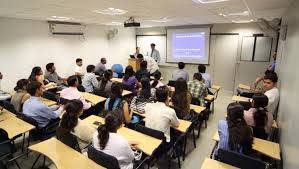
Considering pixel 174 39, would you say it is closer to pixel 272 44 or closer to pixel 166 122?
pixel 272 44

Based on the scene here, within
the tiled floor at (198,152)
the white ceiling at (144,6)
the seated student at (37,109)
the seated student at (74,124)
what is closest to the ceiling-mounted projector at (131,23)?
the white ceiling at (144,6)

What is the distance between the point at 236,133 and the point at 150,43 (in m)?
7.74

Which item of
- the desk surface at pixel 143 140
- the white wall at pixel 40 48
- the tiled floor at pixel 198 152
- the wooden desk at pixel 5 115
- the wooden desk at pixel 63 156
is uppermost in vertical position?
the white wall at pixel 40 48

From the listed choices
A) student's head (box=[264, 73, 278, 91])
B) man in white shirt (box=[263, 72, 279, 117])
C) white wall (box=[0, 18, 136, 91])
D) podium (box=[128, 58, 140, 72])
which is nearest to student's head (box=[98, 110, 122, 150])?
man in white shirt (box=[263, 72, 279, 117])

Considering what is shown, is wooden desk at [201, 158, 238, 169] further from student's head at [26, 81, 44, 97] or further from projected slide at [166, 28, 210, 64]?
projected slide at [166, 28, 210, 64]

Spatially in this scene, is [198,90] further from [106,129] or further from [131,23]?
[106,129]

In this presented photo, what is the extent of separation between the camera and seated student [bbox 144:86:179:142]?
2.74 m

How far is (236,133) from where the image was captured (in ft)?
7.00

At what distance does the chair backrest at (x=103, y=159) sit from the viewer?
197cm

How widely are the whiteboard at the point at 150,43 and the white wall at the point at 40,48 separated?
1.61m

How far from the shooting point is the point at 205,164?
6.95 ft

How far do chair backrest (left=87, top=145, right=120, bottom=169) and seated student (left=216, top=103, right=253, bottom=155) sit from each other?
1.24 m

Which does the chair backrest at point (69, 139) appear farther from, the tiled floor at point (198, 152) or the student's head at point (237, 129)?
the student's head at point (237, 129)

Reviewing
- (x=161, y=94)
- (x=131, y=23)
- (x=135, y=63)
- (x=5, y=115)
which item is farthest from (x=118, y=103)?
(x=135, y=63)
